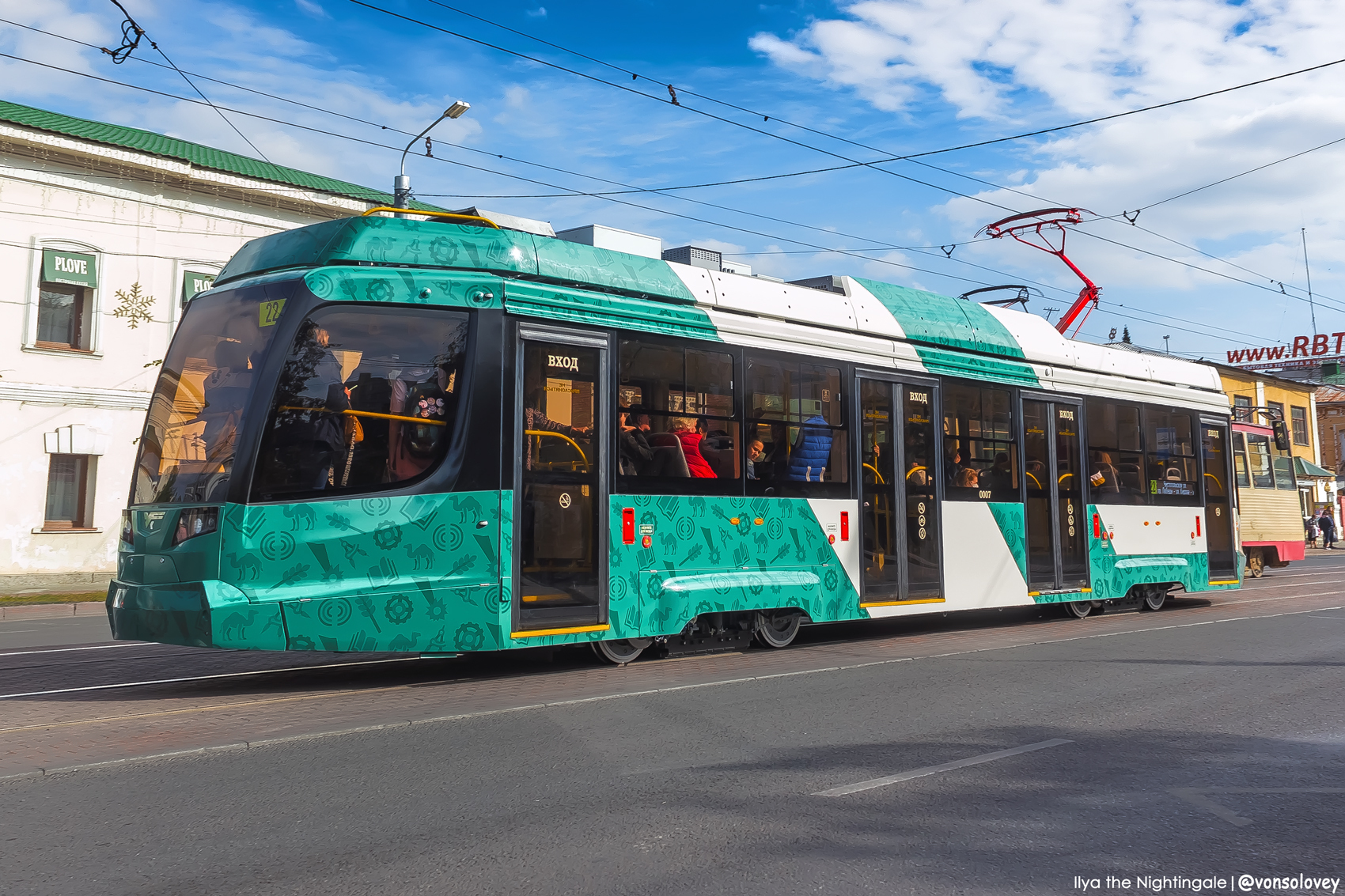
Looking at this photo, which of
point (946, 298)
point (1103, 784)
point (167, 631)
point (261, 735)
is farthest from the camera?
point (946, 298)

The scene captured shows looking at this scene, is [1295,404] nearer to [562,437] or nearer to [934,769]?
[562,437]

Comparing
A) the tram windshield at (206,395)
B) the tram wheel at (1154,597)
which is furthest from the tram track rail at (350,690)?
the tram wheel at (1154,597)

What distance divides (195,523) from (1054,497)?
31.8ft

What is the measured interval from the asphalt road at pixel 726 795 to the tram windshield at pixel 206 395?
5.07 feet

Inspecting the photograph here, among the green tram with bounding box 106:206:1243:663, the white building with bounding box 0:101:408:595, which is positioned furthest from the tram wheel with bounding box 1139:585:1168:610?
the white building with bounding box 0:101:408:595

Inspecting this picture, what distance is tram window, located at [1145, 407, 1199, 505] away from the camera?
14.7 m

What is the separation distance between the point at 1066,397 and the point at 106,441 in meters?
18.1

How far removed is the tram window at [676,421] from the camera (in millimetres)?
8727

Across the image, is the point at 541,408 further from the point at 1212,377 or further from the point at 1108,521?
the point at 1212,377

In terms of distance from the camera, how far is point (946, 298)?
1245cm

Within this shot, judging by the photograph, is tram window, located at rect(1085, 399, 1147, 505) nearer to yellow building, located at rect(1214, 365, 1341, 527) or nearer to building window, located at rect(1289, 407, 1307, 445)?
yellow building, located at rect(1214, 365, 1341, 527)

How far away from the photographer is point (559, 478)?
8258 millimetres

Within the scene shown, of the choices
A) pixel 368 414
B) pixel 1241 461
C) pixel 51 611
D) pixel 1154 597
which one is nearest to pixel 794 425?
pixel 368 414

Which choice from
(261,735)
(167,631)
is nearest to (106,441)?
(167,631)
